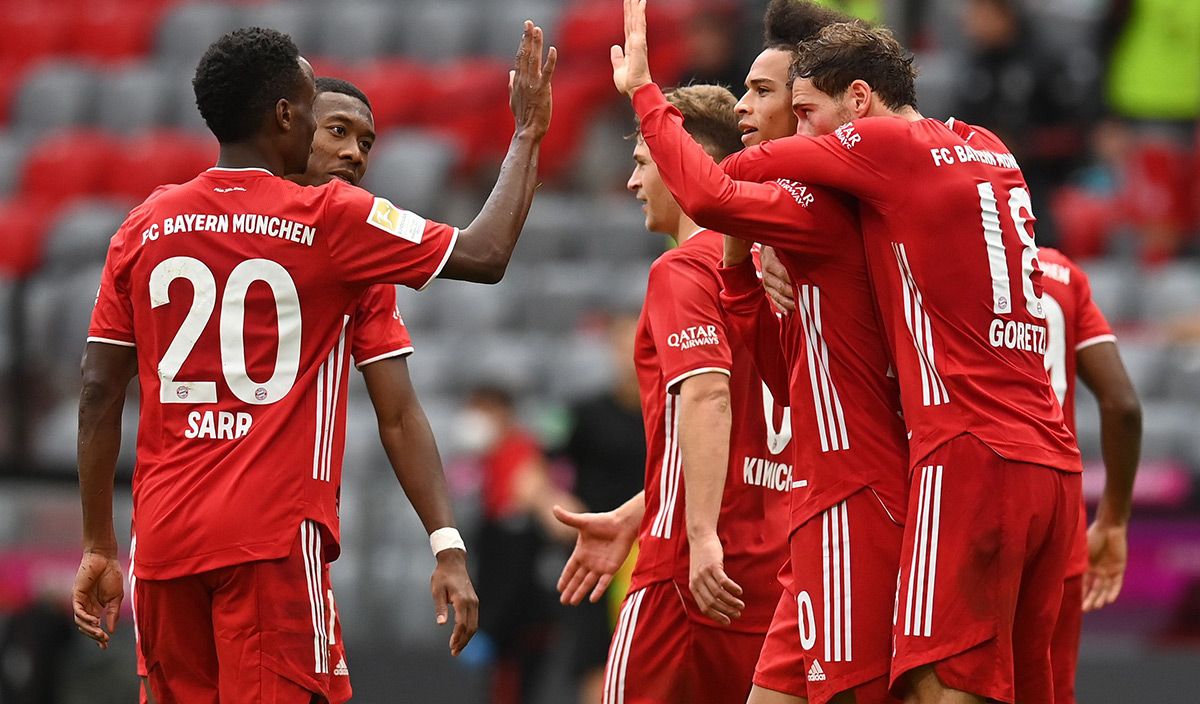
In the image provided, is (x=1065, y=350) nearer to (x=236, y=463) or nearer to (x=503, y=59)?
(x=236, y=463)

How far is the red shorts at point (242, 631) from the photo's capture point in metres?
4.90

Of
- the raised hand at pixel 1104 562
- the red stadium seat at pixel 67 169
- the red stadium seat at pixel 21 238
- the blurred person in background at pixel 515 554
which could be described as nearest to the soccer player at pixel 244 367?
the raised hand at pixel 1104 562

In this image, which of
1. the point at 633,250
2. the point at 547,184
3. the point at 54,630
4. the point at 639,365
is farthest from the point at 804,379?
the point at 547,184

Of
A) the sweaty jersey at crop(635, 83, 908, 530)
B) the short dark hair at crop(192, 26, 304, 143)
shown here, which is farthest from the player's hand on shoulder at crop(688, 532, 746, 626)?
the short dark hair at crop(192, 26, 304, 143)

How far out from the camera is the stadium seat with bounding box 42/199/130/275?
1415cm

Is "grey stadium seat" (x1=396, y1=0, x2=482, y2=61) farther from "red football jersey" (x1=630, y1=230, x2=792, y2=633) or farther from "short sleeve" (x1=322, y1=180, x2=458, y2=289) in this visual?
"short sleeve" (x1=322, y1=180, x2=458, y2=289)

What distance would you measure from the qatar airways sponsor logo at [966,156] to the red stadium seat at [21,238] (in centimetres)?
1097

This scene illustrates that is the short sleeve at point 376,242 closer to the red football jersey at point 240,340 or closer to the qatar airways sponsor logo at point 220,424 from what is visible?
the red football jersey at point 240,340

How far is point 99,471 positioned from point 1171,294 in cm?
817

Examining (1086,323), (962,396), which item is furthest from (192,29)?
(962,396)

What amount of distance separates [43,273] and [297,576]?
32.5 ft

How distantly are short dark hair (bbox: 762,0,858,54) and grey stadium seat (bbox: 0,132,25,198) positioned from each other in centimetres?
1196

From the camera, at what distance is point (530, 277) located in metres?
13.8

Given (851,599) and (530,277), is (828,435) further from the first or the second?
(530,277)
